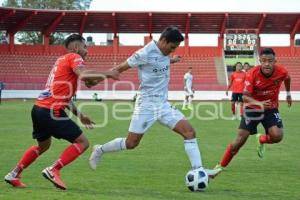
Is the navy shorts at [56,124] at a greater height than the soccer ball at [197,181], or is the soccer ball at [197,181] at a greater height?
the navy shorts at [56,124]

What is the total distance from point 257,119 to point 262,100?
0.30 meters

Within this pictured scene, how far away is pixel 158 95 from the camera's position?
7988 millimetres

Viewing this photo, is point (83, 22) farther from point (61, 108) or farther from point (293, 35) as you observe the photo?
point (61, 108)

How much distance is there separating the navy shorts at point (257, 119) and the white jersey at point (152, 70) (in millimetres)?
1664

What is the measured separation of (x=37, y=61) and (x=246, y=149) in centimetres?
4363

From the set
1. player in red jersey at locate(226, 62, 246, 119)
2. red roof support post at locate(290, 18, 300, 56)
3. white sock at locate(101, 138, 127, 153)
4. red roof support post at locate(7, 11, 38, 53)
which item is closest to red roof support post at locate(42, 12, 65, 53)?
red roof support post at locate(7, 11, 38, 53)

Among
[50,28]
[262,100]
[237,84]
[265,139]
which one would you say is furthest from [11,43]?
[262,100]

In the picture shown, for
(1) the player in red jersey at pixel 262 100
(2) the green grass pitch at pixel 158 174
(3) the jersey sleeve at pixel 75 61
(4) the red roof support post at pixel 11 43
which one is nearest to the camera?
(2) the green grass pitch at pixel 158 174

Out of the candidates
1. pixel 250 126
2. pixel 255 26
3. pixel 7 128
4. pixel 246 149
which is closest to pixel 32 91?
pixel 255 26

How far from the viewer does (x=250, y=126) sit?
909 cm

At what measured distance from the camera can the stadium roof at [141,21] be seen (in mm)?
54531

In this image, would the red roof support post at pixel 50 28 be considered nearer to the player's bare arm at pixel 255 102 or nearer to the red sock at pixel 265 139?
the red sock at pixel 265 139

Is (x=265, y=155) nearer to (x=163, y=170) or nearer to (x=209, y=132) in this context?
(x=163, y=170)

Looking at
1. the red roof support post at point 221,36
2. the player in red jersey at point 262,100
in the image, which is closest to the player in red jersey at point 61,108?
the player in red jersey at point 262,100
